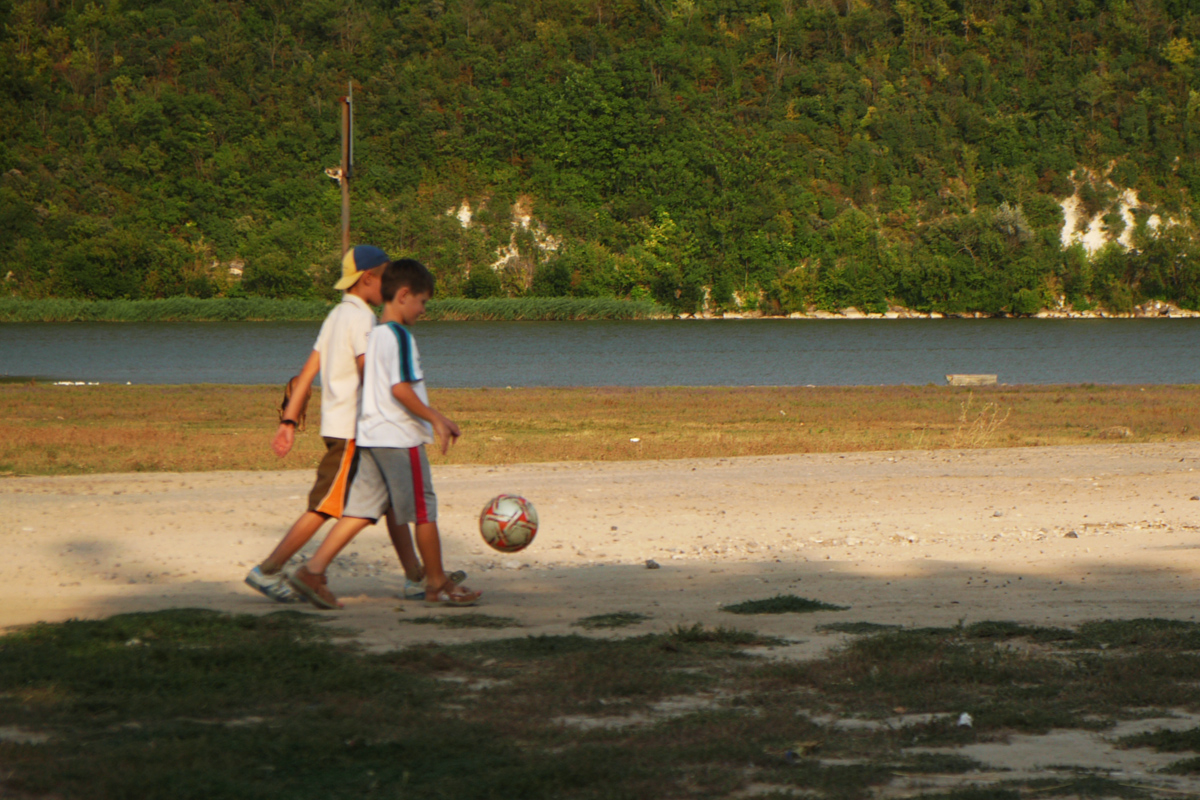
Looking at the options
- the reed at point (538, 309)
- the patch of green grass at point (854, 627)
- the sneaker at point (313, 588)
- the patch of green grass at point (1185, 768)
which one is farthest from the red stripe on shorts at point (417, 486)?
the reed at point (538, 309)

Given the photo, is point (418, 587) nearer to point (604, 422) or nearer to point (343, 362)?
point (343, 362)

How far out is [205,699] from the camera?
5188 mm

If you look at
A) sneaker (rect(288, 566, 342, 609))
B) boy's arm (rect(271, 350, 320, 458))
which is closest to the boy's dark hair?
boy's arm (rect(271, 350, 320, 458))

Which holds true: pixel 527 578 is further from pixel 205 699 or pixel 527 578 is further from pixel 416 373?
pixel 205 699

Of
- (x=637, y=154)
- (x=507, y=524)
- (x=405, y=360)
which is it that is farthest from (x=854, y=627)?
(x=637, y=154)

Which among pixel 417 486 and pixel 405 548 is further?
pixel 405 548

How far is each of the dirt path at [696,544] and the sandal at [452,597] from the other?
0.37 ft

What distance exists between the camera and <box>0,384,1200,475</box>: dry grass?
17.6m

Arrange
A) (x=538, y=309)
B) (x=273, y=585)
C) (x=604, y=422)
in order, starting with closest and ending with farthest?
(x=273, y=585) < (x=604, y=422) < (x=538, y=309)

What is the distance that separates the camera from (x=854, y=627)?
718cm

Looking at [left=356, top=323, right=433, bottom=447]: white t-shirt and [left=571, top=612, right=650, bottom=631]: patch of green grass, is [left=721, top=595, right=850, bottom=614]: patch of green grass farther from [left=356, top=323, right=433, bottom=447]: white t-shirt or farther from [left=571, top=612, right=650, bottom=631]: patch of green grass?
[left=356, top=323, right=433, bottom=447]: white t-shirt

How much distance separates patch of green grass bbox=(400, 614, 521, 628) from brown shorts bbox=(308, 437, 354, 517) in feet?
2.40

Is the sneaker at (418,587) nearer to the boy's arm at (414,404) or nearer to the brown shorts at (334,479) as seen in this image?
the brown shorts at (334,479)

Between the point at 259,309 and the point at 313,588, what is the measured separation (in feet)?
340
